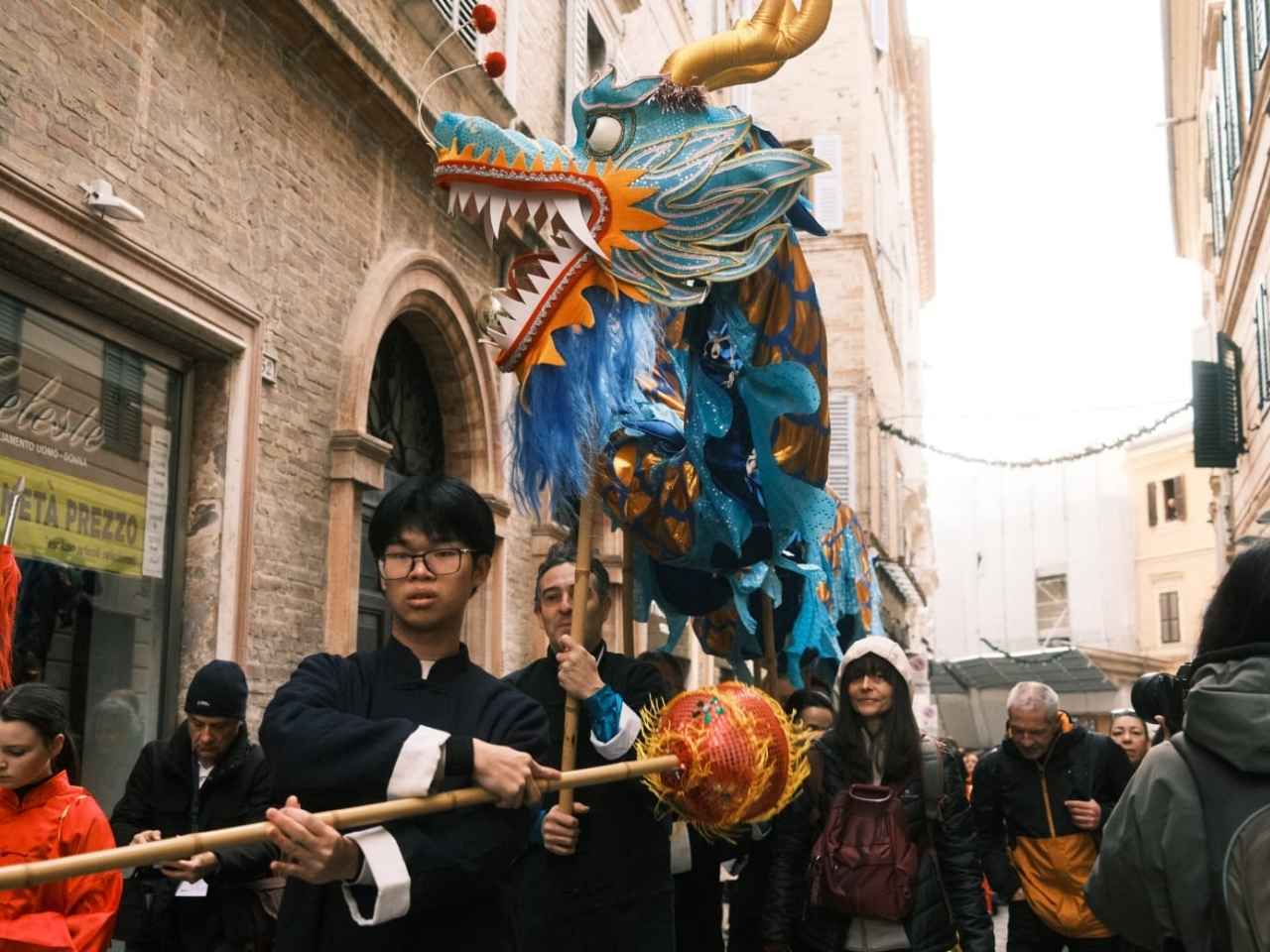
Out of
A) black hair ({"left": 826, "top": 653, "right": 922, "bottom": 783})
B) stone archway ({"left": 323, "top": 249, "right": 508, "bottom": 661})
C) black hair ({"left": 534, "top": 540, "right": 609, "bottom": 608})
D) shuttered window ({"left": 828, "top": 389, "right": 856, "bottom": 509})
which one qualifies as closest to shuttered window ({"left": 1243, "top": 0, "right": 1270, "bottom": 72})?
stone archway ({"left": 323, "top": 249, "right": 508, "bottom": 661})

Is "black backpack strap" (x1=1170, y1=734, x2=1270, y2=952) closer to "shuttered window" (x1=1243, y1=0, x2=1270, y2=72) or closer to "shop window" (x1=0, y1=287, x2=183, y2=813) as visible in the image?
"shop window" (x1=0, y1=287, x2=183, y2=813)

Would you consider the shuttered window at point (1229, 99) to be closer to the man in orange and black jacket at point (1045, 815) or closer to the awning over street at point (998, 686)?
the man in orange and black jacket at point (1045, 815)

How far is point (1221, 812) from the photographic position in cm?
254

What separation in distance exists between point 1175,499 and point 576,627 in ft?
150

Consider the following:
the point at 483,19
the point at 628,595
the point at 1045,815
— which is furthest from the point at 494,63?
the point at 1045,815

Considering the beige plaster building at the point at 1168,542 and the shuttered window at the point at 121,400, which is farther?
the beige plaster building at the point at 1168,542

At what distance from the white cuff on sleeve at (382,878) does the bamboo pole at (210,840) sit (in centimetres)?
3

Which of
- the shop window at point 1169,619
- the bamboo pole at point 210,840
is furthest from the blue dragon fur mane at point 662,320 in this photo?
the shop window at point 1169,619

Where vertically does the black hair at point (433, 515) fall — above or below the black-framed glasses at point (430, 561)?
above

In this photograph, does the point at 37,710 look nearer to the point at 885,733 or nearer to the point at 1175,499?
the point at 885,733

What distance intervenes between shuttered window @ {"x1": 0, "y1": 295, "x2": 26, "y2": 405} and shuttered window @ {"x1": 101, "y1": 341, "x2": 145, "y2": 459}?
686mm

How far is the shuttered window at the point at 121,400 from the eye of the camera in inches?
281

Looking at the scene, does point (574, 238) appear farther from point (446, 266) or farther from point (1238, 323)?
point (1238, 323)

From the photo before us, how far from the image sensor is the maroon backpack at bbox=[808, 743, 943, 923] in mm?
4902
